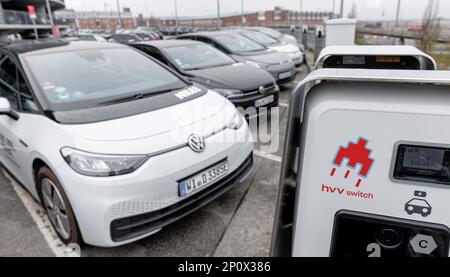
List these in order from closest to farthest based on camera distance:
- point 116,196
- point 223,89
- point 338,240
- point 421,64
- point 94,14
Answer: point 338,240, point 421,64, point 116,196, point 223,89, point 94,14

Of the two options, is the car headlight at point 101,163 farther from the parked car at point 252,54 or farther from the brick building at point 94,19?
the brick building at point 94,19

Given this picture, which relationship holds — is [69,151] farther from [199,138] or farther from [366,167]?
[366,167]

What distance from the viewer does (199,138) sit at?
216 cm

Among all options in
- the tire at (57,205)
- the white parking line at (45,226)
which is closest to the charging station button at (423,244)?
the tire at (57,205)

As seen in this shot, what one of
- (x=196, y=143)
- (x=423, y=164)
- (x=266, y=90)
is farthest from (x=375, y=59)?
(x=266, y=90)

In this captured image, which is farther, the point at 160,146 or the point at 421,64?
the point at 160,146

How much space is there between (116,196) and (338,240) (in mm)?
1321

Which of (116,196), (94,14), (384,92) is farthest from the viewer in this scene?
(94,14)

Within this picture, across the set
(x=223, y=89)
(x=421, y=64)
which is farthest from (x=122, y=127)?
(x=223, y=89)

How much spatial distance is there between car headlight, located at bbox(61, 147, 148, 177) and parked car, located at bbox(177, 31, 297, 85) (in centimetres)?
448

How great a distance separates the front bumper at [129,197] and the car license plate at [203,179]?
0.04 m

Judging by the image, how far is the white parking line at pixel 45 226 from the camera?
216 cm

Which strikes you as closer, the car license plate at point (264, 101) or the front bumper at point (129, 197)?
the front bumper at point (129, 197)

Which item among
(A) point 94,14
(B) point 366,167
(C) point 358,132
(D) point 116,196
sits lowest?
(D) point 116,196
